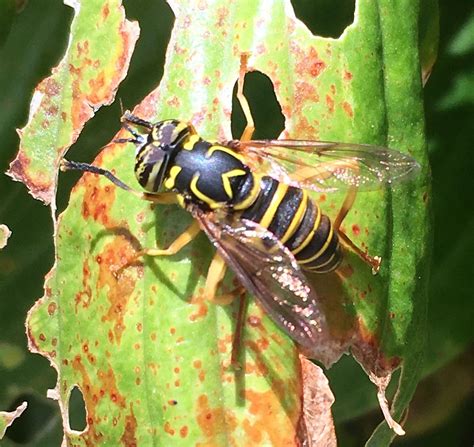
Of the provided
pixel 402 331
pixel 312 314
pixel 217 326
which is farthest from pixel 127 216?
pixel 402 331

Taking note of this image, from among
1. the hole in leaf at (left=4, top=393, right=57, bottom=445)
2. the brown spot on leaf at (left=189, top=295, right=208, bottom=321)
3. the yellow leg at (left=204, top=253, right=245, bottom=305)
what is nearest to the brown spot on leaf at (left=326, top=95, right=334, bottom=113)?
the yellow leg at (left=204, top=253, right=245, bottom=305)

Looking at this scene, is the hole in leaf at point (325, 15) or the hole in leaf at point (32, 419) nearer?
the hole in leaf at point (325, 15)

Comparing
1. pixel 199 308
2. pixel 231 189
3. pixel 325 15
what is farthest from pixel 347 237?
pixel 325 15

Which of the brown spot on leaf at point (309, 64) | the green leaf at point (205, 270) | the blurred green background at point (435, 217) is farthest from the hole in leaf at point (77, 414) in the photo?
the brown spot on leaf at point (309, 64)

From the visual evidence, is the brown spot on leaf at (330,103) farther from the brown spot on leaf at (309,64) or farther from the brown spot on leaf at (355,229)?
the brown spot on leaf at (355,229)

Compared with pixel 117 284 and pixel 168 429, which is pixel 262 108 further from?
pixel 168 429

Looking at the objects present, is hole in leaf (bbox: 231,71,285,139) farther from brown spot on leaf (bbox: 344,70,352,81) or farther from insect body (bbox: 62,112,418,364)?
brown spot on leaf (bbox: 344,70,352,81)
